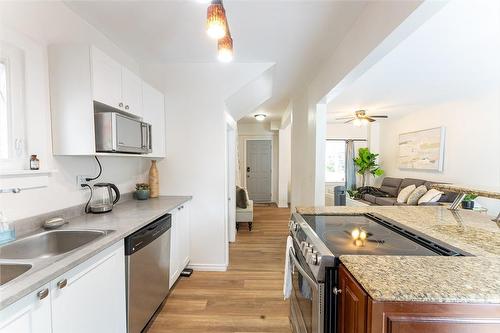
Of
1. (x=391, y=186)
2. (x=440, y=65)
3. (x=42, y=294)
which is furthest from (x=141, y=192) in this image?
(x=391, y=186)

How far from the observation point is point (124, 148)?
188cm

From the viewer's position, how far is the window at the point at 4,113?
136cm

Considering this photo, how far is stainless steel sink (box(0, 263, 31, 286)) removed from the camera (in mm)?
1052

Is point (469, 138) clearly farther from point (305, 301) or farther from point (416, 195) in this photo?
point (305, 301)

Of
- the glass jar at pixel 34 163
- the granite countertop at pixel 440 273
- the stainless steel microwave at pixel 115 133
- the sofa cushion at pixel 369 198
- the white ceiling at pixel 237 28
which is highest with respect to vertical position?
the white ceiling at pixel 237 28

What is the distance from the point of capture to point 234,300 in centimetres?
225

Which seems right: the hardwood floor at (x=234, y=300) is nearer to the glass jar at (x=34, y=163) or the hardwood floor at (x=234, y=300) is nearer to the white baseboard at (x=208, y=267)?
the white baseboard at (x=208, y=267)

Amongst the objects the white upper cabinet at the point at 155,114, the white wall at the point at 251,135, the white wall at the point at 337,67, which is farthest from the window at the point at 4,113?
the white wall at the point at 251,135

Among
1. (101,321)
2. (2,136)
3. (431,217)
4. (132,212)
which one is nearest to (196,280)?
(132,212)

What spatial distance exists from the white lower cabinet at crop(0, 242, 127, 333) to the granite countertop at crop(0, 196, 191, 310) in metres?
0.06

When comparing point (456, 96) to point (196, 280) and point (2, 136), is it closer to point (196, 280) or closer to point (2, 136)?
point (196, 280)

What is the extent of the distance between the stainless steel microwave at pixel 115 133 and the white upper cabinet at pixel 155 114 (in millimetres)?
428

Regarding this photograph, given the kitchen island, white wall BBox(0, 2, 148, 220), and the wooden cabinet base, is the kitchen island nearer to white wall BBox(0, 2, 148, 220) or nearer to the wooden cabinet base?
the wooden cabinet base

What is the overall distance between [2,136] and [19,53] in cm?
53
